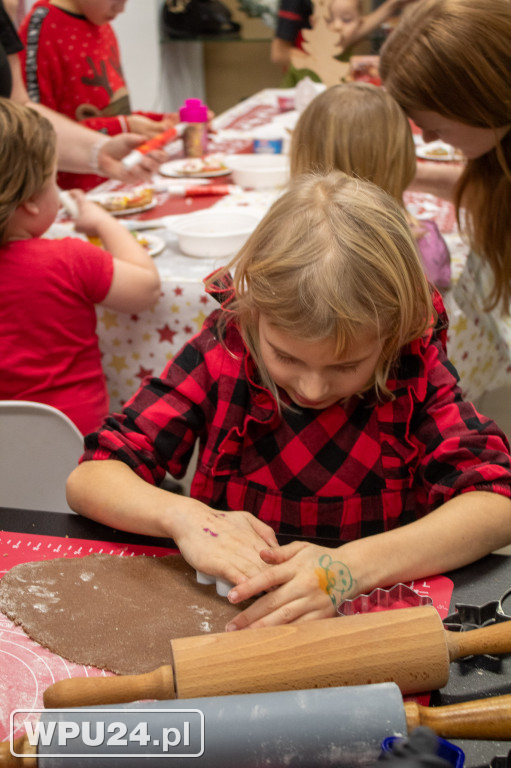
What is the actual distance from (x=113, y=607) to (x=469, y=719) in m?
0.39

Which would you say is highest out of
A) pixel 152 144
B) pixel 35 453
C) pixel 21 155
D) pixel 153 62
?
pixel 21 155

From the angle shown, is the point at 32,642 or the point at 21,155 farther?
the point at 21,155

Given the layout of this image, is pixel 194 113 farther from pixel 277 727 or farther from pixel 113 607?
pixel 277 727

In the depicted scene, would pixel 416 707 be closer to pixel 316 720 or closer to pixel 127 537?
pixel 316 720

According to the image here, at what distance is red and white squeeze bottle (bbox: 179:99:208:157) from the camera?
2582mm

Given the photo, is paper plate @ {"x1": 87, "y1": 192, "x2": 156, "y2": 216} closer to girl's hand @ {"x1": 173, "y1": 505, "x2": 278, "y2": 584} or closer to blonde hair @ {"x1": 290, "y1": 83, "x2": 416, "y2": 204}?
blonde hair @ {"x1": 290, "y1": 83, "x2": 416, "y2": 204}

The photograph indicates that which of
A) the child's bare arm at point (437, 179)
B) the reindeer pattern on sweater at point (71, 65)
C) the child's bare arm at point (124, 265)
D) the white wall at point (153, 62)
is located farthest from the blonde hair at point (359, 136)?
the white wall at point (153, 62)

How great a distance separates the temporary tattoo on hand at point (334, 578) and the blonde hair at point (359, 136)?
922 millimetres

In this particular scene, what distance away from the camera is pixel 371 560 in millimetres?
867

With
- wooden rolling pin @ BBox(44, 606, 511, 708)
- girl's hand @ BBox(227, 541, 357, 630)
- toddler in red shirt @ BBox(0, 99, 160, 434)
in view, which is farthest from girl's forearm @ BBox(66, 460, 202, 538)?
toddler in red shirt @ BBox(0, 99, 160, 434)

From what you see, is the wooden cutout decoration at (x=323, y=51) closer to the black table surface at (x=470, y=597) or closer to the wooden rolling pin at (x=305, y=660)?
the black table surface at (x=470, y=597)

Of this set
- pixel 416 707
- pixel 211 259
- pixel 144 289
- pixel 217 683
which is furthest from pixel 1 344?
pixel 416 707

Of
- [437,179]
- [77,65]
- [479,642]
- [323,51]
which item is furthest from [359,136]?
[77,65]

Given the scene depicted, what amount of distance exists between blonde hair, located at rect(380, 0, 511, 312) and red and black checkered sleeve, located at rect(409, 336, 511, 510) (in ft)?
2.16
